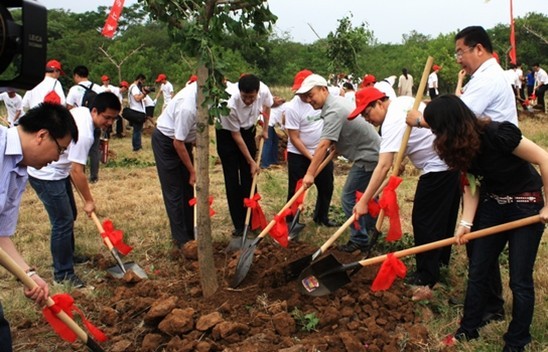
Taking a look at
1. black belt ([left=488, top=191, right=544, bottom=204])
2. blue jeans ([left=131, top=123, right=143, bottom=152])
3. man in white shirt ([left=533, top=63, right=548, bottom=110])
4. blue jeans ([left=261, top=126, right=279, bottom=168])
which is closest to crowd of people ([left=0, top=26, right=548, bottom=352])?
black belt ([left=488, top=191, right=544, bottom=204])

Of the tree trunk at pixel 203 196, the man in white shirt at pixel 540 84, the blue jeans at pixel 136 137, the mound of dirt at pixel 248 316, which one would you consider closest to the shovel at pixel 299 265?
the mound of dirt at pixel 248 316

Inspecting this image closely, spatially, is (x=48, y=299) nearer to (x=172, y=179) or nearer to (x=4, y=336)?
(x=4, y=336)

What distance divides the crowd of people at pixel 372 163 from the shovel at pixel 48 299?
77mm

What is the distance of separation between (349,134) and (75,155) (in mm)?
2484

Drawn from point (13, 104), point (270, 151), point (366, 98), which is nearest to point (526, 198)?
point (366, 98)

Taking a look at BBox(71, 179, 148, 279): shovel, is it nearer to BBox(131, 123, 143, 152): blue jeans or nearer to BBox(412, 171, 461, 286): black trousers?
BBox(412, 171, 461, 286): black trousers

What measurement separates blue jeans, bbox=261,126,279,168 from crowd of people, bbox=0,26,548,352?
3806 millimetres

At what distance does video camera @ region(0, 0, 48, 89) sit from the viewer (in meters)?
1.84

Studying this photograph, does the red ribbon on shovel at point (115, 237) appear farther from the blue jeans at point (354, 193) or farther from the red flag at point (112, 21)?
the red flag at point (112, 21)

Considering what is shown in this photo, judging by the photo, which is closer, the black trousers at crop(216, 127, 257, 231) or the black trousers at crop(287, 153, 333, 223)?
the black trousers at crop(216, 127, 257, 231)

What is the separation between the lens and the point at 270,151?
999 cm

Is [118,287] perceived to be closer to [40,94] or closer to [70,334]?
[70,334]

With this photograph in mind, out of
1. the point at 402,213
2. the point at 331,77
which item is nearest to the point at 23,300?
the point at 402,213

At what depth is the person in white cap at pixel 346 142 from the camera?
4.82 m
